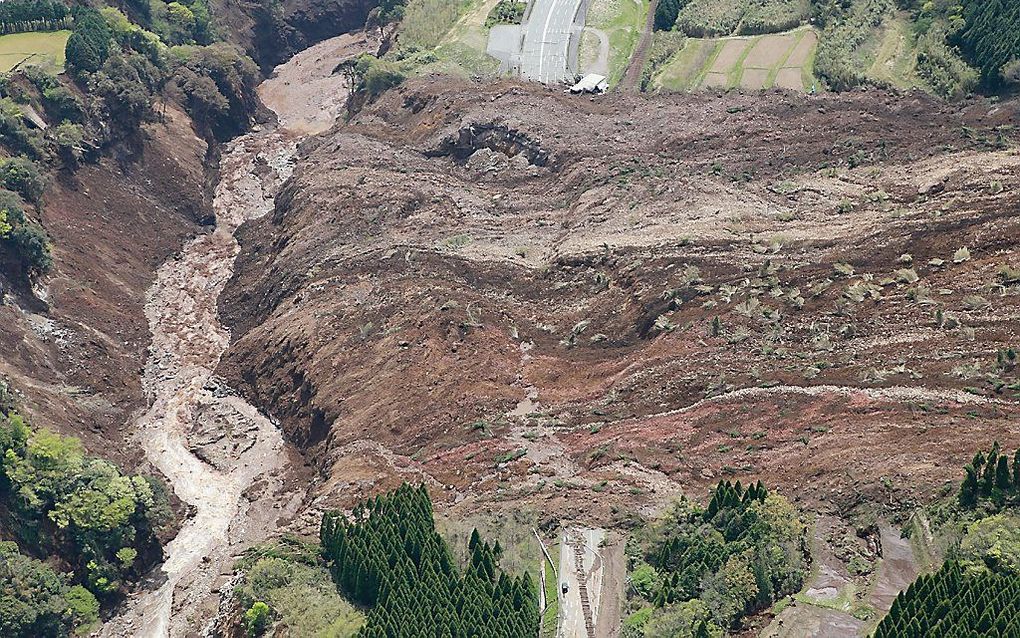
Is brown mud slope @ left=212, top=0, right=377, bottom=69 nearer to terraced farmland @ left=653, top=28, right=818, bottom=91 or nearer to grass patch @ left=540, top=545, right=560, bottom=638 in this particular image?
terraced farmland @ left=653, top=28, right=818, bottom=91

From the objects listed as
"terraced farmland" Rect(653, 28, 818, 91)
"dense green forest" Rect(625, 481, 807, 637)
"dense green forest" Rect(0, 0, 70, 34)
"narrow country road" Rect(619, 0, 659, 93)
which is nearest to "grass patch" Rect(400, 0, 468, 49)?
"narrow country road" Rect(619, 0, 659, 93)

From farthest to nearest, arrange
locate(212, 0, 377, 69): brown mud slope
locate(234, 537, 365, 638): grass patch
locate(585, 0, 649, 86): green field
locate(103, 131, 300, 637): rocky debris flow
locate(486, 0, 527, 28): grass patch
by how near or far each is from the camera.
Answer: locate(212, 0, 377, 69): brown mud slope < locate(486, 0, 527, 28): grass patch < locate(585, 0, 649, 86): green field < locate(103, 131, 300, 637): rocky debris flow < locate(234, 537, 365, 638): grass patch

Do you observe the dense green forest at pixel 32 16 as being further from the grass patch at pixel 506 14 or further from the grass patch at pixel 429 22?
the grass patch at pixel 506 14

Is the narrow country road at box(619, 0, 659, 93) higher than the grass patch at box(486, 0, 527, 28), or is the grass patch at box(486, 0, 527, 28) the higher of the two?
the grass patch at box(486, 0, 527, 28)

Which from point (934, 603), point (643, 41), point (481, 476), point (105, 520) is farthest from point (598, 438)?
point (643, 41)

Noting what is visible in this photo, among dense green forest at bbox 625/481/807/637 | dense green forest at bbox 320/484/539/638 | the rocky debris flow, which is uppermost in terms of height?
dense green forest at bbox 625/481/807/637

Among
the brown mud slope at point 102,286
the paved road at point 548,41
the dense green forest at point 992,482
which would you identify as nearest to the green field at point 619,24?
the paved road at point 548,41

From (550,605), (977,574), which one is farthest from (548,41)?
(977,574)
